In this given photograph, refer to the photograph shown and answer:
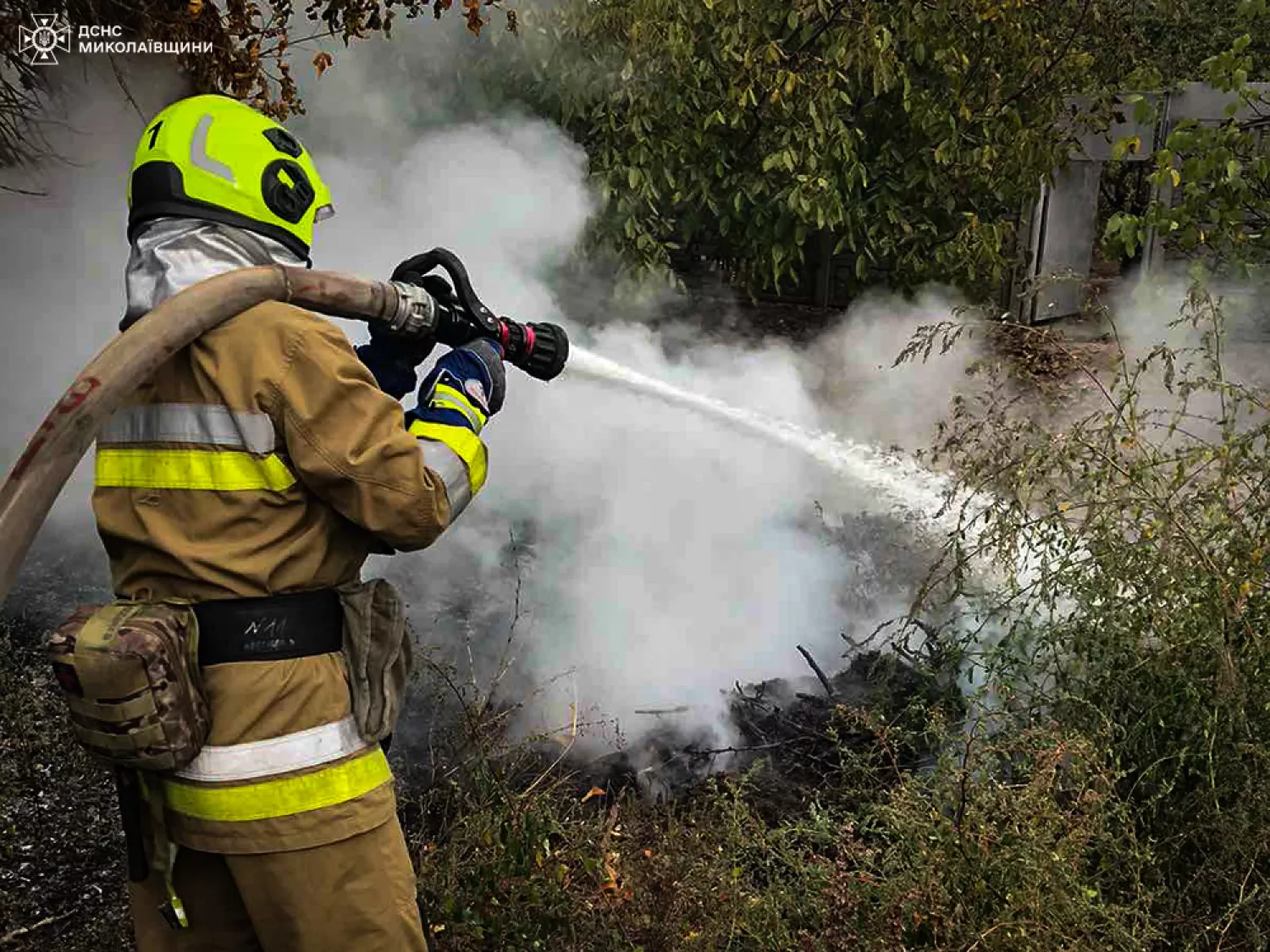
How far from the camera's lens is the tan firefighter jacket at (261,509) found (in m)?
1.79

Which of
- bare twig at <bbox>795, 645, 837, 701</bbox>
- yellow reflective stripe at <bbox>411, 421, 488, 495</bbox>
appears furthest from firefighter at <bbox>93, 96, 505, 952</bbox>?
bare twig at <bbox>795, 645, 837, 701</bbox>

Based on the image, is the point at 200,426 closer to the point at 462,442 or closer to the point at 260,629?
the point at 260,629

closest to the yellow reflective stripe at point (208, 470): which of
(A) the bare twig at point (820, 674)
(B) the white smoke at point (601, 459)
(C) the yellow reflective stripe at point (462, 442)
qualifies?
(C) the yellow reflective stripe at point (462, 442)

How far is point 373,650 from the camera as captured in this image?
77.0 inches

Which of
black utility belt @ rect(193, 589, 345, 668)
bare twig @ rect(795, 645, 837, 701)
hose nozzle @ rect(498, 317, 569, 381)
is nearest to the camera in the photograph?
black utility belt @ rect(193, 589, 345, 668)

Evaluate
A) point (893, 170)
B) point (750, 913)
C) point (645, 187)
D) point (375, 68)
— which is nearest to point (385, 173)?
point (375, 68)

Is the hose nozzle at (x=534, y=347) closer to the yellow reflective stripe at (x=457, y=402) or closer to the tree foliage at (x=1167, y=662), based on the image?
the yellow reflective stripe at (x=457, y=402)

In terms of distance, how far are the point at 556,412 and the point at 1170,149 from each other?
9.63 feet

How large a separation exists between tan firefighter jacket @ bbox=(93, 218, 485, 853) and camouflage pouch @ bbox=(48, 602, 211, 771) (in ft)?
0.20

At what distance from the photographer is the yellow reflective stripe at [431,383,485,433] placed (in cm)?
214

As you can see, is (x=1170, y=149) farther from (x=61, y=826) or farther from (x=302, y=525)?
(x=61, y=826)

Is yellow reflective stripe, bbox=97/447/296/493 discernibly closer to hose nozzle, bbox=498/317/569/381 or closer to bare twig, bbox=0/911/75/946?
hose nozzle, bbox=498/317/569/381

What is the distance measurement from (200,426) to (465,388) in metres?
0.54

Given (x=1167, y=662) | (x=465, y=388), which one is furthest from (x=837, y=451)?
(x=465, y=388)
